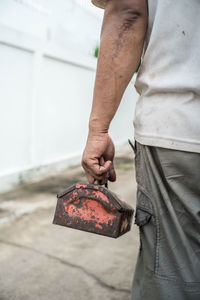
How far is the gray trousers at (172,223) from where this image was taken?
118cm

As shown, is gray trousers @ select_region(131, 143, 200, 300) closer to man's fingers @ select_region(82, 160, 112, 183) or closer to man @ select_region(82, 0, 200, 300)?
man @ select_region(82, 0, 200, 300)

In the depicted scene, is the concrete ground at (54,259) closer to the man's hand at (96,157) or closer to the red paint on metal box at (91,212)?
the red paint on metal box at (91,212)

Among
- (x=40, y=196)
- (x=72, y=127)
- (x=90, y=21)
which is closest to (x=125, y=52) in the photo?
(x=40, y=196)

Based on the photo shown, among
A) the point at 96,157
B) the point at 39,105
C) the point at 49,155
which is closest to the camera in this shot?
the point at 96,157

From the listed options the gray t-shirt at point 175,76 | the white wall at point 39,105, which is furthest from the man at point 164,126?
the white wall at point 39,105

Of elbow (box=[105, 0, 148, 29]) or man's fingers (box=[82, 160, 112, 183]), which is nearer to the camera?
elbow (box=[105, 0, 148, 29])

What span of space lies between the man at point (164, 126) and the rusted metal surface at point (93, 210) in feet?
0.36

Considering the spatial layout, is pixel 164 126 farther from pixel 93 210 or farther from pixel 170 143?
pixel 93 210

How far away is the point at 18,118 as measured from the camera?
4617mm

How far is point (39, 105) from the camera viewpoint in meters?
4.95

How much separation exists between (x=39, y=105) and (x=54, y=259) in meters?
2.72

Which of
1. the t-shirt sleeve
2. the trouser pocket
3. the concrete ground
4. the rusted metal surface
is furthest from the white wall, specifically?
the trouser pocket

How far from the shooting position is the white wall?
4.40m

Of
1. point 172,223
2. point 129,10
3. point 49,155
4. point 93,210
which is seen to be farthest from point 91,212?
point 49,155
